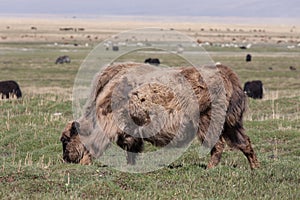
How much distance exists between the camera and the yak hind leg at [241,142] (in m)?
9.99

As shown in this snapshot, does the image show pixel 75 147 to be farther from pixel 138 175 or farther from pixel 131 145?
pixel 138 175

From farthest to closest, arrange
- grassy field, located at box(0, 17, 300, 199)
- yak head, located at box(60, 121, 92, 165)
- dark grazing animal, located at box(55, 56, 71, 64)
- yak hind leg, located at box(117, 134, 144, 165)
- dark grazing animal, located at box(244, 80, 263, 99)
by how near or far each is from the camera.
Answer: dark grazing animal, located at box(55, 56, 71, 64) → dark grazing animal, located at box(244, 80, 263, 99) → yak head, located at box(60, 121, 92, 165) → yak hind leg, located at box(117, 134, 144, 165) → grassy field, located at box(0, 17, 300, 199)

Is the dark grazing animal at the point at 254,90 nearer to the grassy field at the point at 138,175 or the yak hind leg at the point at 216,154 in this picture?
the grassy field at the point at 138,175

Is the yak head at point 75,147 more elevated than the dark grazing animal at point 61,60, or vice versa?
the dark grazing animal at point 61,60

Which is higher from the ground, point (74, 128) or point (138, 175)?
point (74, 128)

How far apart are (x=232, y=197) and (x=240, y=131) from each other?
7.75ft

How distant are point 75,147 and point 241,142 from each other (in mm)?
2724

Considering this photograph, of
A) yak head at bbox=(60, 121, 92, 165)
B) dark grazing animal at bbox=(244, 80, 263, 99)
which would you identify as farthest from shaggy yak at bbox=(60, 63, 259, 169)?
dark grazing animal at bbox=(244, 80, 263, 99)

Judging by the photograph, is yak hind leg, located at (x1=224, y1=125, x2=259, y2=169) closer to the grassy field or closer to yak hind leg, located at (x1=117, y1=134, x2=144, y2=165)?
the grassy field

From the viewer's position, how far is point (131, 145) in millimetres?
10000

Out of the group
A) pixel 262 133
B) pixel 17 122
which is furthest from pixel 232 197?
pixel 17 122

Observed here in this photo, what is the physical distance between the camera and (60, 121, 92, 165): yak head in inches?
400

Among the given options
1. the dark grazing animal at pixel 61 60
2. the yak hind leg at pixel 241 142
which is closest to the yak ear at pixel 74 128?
the yak hind leg at pixel 241 142

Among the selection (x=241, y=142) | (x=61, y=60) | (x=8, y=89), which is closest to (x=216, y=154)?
(x=241, y=142)
